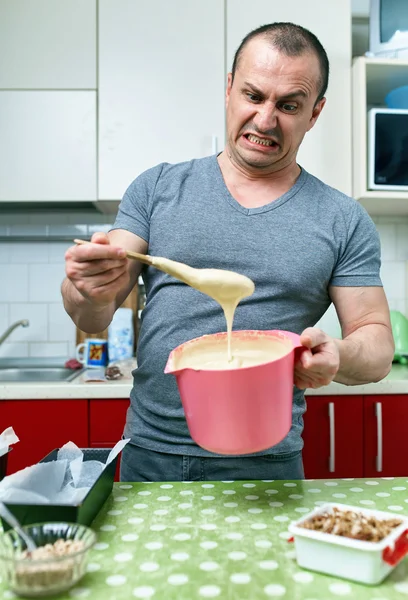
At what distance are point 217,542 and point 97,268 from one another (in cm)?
41

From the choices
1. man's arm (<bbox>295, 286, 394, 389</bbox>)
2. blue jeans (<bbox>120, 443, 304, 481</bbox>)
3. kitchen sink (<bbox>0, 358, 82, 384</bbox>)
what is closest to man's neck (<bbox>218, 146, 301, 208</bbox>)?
man's arm (<bbox>295, 286, 394, 389</bbox>)

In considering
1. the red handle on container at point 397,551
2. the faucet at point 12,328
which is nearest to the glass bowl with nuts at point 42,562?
the red handle on container at point 397,551

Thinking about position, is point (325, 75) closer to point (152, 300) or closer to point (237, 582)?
point (152, 300)

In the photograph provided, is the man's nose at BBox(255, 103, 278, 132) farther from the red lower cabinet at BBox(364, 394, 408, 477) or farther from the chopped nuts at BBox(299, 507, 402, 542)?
the red lower cabinet at BBox(364, 394, 408, 477)

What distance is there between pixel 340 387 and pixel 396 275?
0.78 meters

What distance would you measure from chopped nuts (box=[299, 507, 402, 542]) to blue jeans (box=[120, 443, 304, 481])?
34 cm

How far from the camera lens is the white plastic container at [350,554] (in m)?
0.66

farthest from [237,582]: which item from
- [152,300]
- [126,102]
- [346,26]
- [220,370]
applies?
[346,26]

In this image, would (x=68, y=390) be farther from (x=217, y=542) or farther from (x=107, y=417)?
(x=217, y=542)

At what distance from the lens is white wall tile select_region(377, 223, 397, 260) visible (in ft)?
8.00

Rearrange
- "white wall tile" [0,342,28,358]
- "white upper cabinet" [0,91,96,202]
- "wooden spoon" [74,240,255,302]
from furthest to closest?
"white wall tile" [0,342,28,358], "white upper cabinet" [0,91,96,202], "wooden spoon" [74,240,255,302]

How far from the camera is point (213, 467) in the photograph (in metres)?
1.09

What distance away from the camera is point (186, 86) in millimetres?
2086

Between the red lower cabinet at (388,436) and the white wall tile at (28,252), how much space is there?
1297 millimetres
